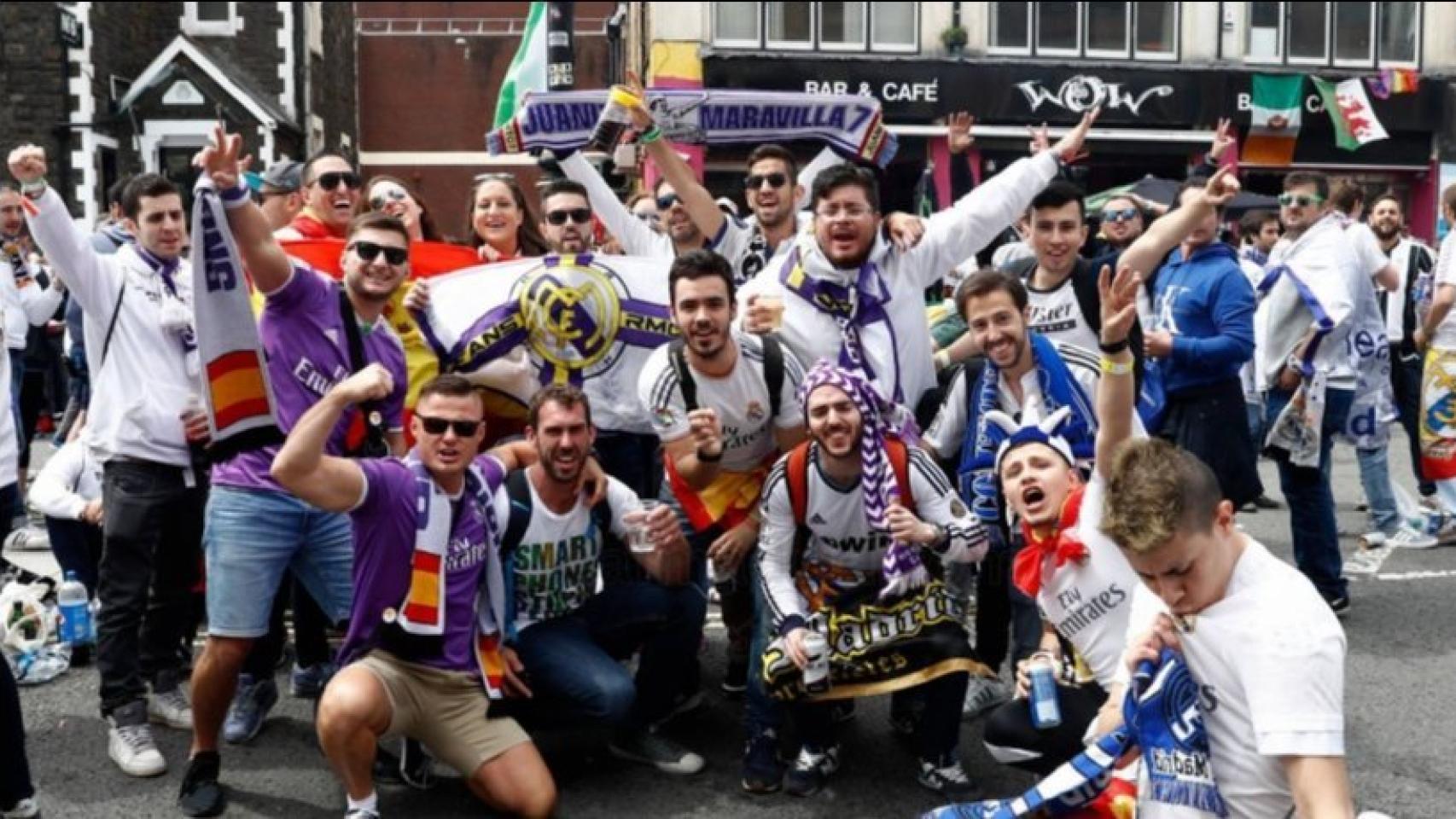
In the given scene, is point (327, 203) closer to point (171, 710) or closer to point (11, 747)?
point (171, 710)

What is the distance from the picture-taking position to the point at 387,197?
19.5 ft

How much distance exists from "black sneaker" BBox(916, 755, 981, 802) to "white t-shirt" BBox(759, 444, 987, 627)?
66cm

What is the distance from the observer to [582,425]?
4812mm

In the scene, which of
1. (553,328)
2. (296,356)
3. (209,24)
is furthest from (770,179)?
(209,24)

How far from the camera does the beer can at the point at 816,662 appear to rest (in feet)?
14.8

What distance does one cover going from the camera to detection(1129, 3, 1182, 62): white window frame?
824 inches

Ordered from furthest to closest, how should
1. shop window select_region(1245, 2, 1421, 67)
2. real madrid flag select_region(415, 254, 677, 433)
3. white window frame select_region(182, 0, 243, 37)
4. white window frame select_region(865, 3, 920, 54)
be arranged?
white window frame select_region(182, 0, 243, 37), shop window select_region(1245, 2, 1421, 67), white window frame select_region(865, 3, 920, 54), real madrid flag select_region(415, 254, 677, 433)

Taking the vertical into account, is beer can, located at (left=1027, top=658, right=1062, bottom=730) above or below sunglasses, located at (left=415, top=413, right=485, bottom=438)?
below

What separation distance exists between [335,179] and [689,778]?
9.16 feet

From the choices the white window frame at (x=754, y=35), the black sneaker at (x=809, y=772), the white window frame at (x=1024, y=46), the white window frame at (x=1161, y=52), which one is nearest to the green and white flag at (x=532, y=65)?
the black sneaker at (x=809, y=772)

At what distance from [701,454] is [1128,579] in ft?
4.97

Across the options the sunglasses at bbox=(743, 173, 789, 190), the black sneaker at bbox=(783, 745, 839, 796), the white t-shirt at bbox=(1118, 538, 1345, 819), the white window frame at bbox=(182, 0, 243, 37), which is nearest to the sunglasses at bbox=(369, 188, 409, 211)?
the sunglasses at bbox=(743, 173, 789, 190)

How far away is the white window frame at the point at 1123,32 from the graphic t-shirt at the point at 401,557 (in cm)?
1838

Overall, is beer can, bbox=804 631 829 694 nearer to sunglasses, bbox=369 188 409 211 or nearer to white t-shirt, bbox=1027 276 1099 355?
white t-shirt, bbox=1027 276 1099 355
